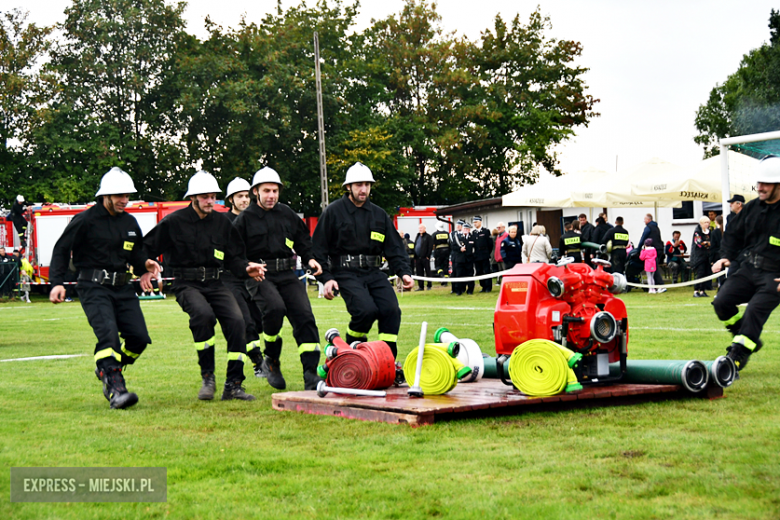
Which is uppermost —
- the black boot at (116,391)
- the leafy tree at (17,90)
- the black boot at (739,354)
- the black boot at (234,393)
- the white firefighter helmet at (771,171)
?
the leafy tree at (17,90)

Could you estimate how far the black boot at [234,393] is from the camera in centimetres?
864

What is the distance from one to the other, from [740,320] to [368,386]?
150 inches

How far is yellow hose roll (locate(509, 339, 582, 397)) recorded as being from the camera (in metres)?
7.10

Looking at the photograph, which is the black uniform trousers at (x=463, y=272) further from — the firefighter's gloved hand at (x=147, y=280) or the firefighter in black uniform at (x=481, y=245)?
the firefighter's gloved hand at (x=147, y=280)

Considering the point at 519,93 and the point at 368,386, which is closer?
the point at 368,386

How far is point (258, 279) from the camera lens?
888 cm

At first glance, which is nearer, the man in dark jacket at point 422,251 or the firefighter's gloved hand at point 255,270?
the firefighter's gloved hand at point 255,270

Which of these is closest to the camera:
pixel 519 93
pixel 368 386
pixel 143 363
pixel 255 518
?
pixel 255 518

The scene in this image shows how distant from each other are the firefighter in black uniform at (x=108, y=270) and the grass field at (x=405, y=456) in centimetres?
51

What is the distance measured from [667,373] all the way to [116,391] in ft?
15.6

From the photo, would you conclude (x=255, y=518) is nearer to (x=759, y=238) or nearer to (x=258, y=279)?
(x=258, y=279)

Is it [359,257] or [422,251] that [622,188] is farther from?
[359,257]

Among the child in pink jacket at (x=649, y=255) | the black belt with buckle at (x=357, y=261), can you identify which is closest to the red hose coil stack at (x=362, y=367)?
the black belt with buckle at (x=357, y=261)

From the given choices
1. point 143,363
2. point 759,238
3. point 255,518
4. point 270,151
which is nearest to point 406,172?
point 270,151
